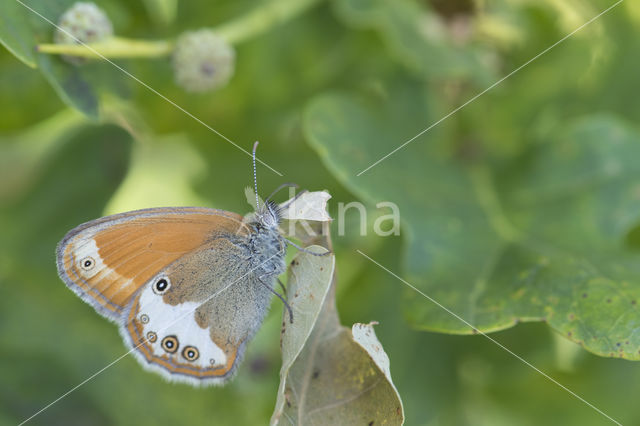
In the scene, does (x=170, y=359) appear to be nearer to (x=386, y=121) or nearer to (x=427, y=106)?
(x=386, y=121)

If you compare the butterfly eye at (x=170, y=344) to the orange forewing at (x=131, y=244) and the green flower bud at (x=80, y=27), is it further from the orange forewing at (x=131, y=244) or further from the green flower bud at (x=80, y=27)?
the green flower bud at (x=80, y=27)

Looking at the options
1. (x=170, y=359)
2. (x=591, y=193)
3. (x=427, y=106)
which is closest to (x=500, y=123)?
(x=427, y=106)

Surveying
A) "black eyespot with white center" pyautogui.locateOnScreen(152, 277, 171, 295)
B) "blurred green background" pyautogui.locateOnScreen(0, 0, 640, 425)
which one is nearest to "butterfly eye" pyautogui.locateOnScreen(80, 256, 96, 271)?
"black eyespot with white center" pyautogui.locateOnScreen(152, 277, 171, 295)

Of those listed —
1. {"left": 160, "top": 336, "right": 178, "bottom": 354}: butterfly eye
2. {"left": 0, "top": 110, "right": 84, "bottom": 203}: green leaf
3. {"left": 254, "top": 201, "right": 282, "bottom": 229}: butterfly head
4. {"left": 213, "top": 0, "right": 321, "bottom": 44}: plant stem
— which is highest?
{"left": 213, "top": 0, "right": 321, "bottom": 44}: plant stem

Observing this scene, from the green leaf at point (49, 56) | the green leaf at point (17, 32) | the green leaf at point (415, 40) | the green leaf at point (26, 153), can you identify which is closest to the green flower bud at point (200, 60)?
the green leaf at point (49, 56)

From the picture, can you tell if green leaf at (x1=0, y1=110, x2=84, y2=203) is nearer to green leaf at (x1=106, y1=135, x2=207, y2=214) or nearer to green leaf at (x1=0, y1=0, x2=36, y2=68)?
green leaf at (x1=106, y1=135, x2=207, y2=214)

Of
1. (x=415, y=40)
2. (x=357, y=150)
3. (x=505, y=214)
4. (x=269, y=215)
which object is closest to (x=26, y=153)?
(x=269, y=215)
